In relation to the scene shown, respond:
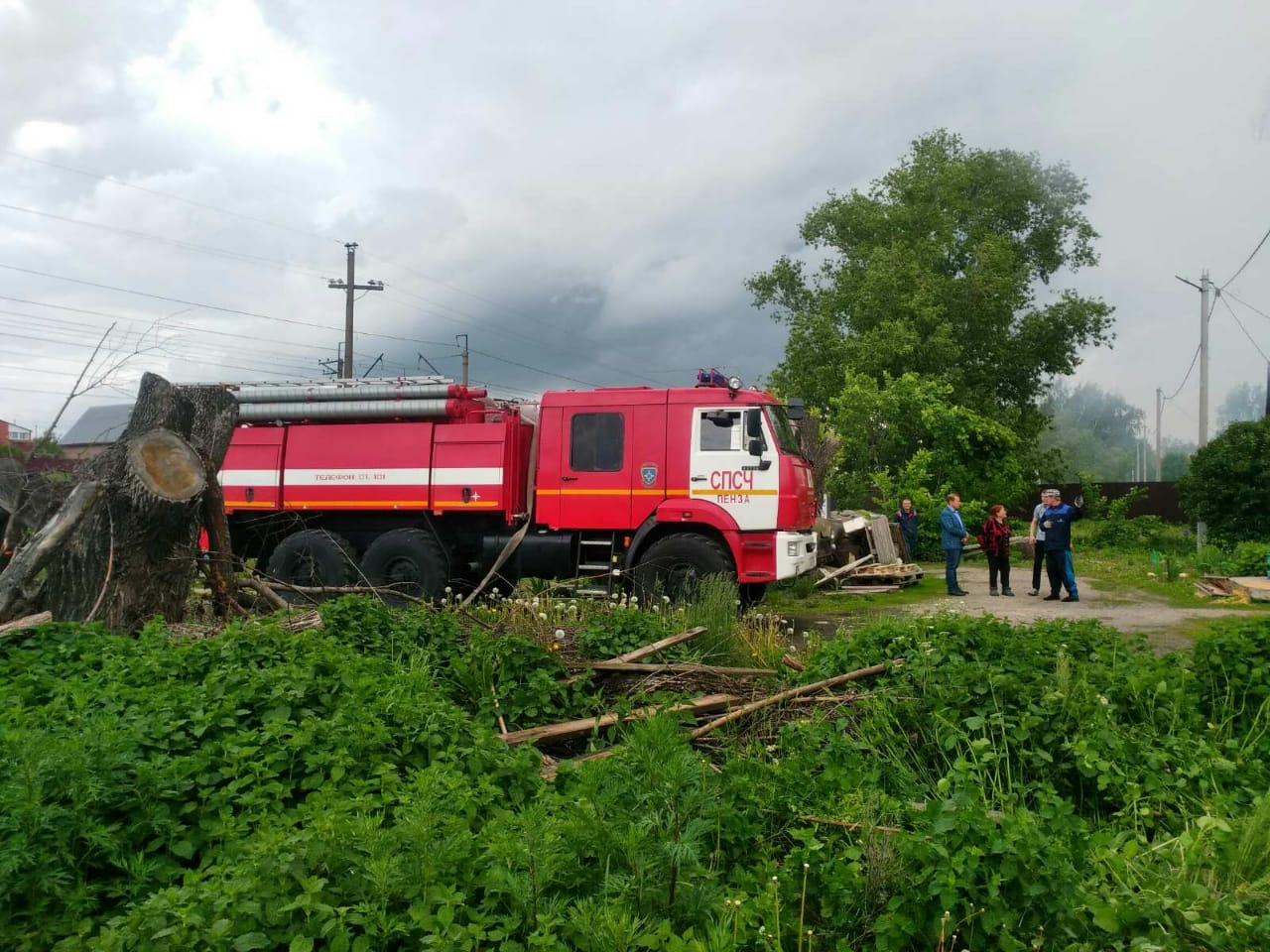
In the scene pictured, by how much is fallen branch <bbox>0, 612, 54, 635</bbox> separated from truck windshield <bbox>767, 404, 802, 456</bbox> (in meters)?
7.44

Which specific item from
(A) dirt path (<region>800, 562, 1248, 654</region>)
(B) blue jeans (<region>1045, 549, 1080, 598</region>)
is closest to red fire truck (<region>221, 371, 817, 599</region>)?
(A) dirt path (<region>800, 562, 1248, 654</region>)

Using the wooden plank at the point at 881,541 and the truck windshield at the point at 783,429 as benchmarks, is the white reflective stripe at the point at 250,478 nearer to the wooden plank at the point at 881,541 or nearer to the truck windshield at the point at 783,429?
the truck windshield at the point at 783,429

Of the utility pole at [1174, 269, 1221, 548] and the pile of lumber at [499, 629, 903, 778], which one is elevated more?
the utility pole at [1174, 269, 1221, 548]

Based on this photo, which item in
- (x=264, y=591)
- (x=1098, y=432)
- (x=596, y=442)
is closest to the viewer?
(x=264, y=591)

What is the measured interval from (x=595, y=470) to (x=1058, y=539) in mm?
7165

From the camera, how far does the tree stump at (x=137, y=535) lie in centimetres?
614

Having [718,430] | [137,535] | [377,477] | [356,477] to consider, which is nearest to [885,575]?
[718,430]

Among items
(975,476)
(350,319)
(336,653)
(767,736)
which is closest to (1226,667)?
(767,736)

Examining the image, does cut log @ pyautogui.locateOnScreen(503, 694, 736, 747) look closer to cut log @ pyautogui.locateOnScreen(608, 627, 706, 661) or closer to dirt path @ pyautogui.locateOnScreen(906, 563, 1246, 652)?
cut log @ pyautogui.locateOnScreen(608, 627, 706, 661)

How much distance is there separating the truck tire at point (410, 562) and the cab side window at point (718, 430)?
A: 377 centimetres

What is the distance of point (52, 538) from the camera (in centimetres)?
605

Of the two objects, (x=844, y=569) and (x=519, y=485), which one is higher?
(x=519, y=485)

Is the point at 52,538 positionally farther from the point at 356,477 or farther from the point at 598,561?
the point at 598,561

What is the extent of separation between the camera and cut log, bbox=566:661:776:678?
5922 mm
